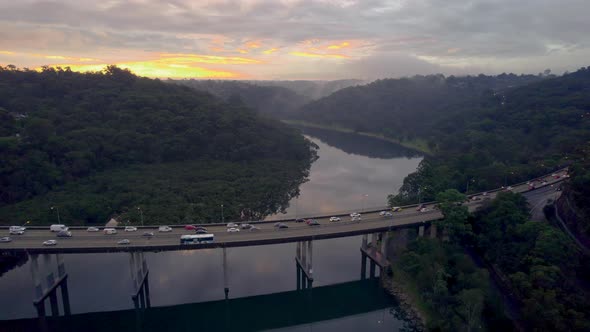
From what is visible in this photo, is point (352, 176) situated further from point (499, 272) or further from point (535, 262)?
point (535, 262)

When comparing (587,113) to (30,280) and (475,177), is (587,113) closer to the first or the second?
(475,177)

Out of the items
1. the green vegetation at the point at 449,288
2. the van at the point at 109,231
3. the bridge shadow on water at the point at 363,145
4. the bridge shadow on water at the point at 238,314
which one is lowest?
the bridge shadow on water at the point at 238,314

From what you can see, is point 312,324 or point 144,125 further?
point 144,125

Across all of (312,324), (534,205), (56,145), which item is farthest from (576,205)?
(56,145)

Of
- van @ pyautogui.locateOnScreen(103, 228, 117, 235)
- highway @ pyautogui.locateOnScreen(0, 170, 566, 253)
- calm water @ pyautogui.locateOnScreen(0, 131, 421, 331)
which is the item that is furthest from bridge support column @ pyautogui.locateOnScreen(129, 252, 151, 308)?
van @ pyautogui.locateOnScreen(103, 228, 117, 235)

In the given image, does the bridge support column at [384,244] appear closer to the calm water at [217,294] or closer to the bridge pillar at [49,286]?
the calm water at [217,294]

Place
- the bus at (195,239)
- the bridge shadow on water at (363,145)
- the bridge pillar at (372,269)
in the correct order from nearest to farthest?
1. the bus at (195,239)
2. the bridge pillar at (372,269)
3. the bridge shadow on water at (363,145)

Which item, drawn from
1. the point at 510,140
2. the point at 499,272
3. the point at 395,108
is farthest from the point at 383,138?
the point at 499,272

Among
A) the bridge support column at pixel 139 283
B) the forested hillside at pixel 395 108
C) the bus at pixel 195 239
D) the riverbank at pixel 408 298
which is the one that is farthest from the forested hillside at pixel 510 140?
the bridge support column at pixel 139 283
